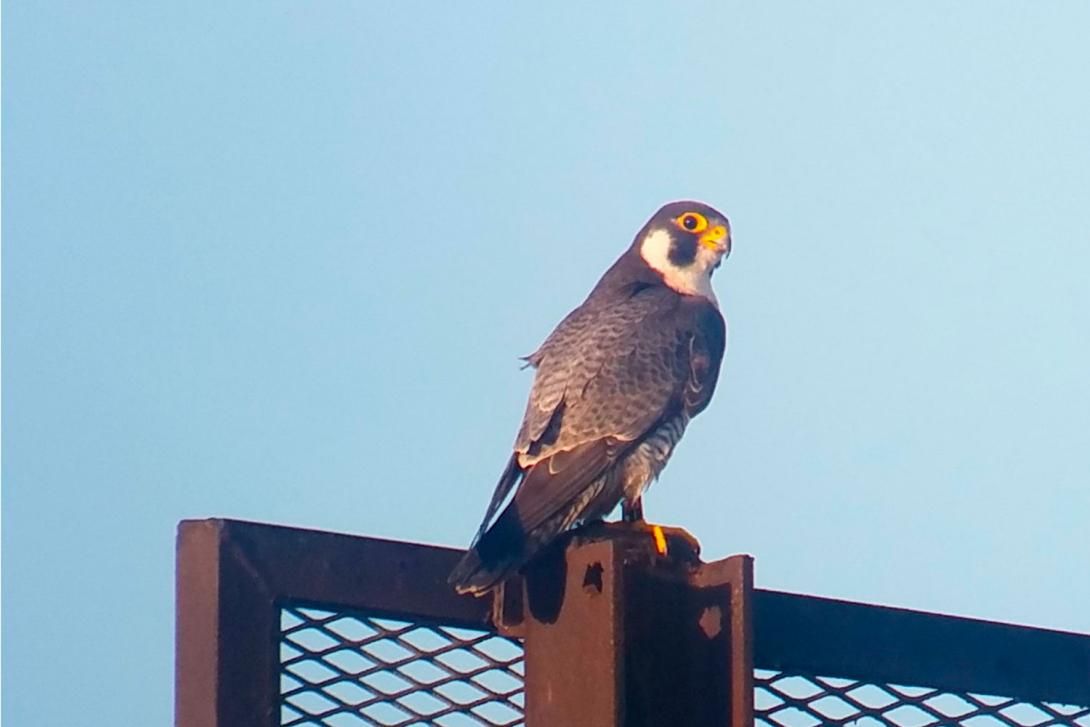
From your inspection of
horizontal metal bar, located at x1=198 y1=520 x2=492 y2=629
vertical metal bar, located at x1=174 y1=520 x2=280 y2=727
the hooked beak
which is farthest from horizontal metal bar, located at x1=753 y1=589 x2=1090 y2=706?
the hooked beak

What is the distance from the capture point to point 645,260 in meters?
5.13

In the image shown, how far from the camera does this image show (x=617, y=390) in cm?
414

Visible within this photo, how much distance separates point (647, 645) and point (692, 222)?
10.6ft

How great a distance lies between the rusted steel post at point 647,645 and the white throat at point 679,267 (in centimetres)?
279

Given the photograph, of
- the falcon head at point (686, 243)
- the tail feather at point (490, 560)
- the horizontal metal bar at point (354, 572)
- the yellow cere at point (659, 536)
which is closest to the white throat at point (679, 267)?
the falcon head at point (686, 243)

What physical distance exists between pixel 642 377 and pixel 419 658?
1.93 m

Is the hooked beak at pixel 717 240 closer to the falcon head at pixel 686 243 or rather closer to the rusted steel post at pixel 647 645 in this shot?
the falcon head at pixel 686 243

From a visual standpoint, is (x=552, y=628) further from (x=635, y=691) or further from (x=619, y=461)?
(x=619, y=461)

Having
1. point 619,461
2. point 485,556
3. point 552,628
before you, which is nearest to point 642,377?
point 619,461

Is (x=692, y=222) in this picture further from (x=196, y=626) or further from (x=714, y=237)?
(x=196, y=626)

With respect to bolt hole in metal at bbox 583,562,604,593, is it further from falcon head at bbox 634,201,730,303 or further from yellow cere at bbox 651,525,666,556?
falcon head at bbox 634,201,730,303

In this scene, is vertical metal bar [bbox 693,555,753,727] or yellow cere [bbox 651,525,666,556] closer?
vertical metal bar [bbox 693,555,753,727]

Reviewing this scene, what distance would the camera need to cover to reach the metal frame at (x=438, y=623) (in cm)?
210

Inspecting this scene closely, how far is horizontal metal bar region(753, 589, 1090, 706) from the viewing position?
240cm
